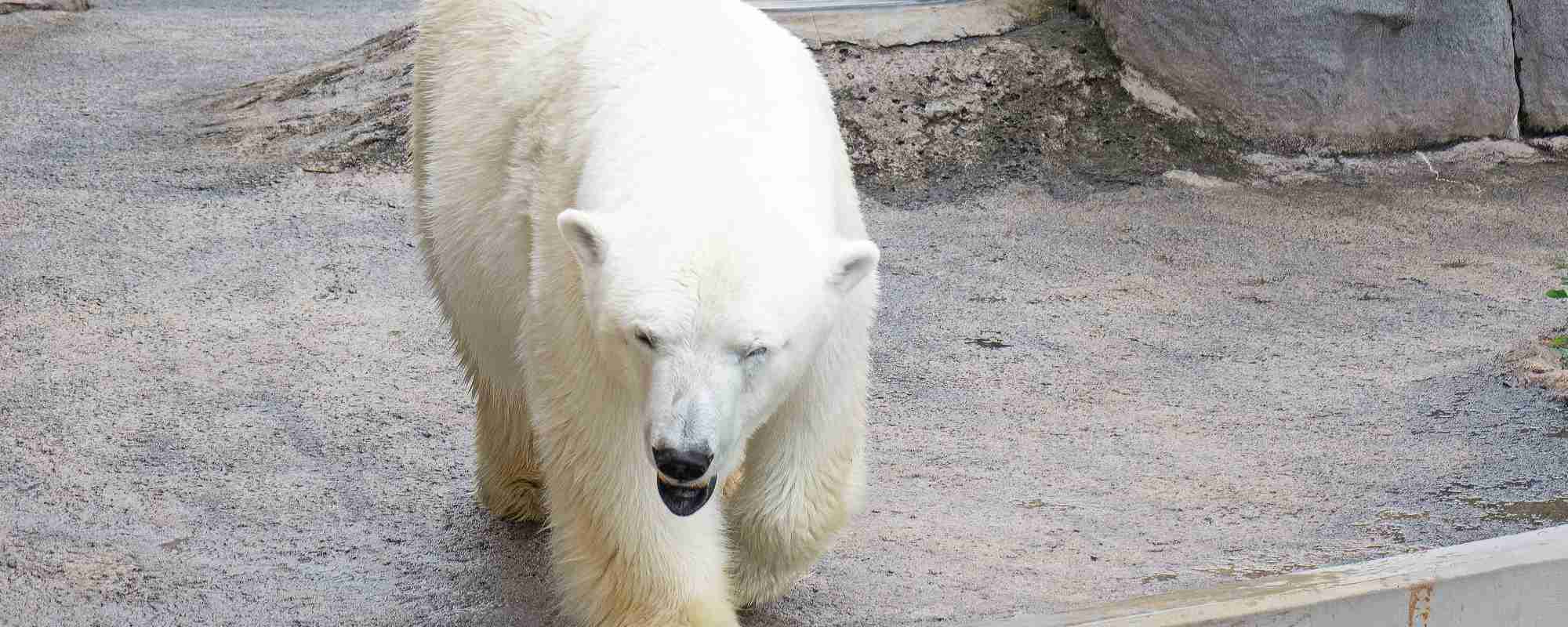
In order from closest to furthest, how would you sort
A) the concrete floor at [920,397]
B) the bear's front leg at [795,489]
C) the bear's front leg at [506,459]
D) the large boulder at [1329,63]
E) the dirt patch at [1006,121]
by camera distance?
the bear's front leg at [795,489] → the concrete floor at [920,397] → the bear's front leg at [506,459] → the dirt patch at [1006,121] → the large boulder at [1329,63]

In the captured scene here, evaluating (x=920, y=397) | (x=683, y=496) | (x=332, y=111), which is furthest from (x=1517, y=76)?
(x=683, y=496)

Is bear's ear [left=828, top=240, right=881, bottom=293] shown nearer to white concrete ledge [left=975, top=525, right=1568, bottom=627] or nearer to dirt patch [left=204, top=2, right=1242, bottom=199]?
white concrete ledge [left=975, top=525, right=1568, bottom=627]

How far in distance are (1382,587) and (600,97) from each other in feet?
4.93

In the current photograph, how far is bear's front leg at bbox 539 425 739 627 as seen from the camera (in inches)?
104

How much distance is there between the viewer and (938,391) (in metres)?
4.55

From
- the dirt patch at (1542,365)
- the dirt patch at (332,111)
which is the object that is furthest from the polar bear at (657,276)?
the dirt patch at (332,111)

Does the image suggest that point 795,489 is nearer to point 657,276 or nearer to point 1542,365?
point 657,276

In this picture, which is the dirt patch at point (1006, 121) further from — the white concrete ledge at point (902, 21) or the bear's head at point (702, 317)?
the bear's head at point (702, 317)

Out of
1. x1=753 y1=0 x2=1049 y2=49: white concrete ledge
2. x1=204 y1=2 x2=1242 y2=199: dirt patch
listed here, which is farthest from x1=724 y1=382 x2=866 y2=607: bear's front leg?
x1=753 y1=0 x2=1049 y2=49: white concrete ledge

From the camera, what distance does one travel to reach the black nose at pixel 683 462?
2.11m

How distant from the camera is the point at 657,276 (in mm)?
2152

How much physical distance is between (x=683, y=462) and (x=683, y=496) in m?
0.16

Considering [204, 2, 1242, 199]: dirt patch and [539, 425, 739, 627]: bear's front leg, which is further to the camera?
[204, 2, 1242, 199]: dirt patch

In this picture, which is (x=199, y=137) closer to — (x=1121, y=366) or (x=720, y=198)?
(x=1121, y=366)
